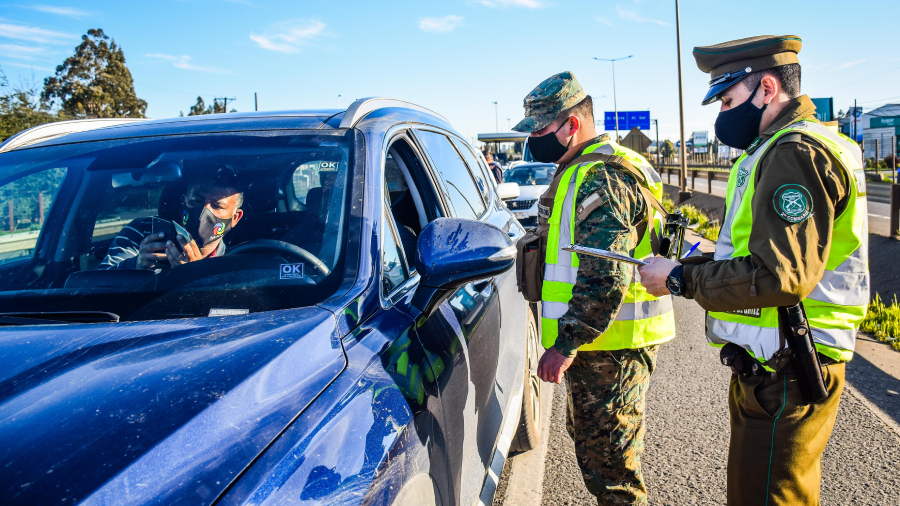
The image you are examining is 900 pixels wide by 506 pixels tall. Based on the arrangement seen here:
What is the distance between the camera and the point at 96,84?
32875 mm

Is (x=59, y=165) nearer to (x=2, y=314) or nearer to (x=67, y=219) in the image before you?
(x=67, y=219)

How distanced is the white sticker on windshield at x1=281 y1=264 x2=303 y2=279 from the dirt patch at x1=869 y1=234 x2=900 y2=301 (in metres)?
7.21

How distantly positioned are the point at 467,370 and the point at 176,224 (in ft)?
3.47

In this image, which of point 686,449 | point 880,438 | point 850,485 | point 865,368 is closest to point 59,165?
point 686,449

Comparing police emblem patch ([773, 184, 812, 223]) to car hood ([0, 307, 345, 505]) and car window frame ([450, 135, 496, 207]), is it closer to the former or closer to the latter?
car hood ([0, 307, 345, 505])

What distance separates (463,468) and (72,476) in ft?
3.72

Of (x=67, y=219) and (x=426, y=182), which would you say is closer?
(x=67, y=219)

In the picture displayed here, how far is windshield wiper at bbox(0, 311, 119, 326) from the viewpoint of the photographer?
1.66 metres

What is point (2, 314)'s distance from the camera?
1.74 metres

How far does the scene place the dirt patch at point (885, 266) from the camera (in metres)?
7.14

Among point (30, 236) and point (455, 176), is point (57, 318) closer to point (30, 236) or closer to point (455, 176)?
point (30, 236)

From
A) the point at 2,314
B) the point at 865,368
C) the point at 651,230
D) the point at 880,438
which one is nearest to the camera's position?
the point at 2,314

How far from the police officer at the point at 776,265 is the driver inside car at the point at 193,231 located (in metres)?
1.42

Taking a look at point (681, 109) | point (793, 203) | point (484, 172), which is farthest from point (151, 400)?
point (681, 109)
